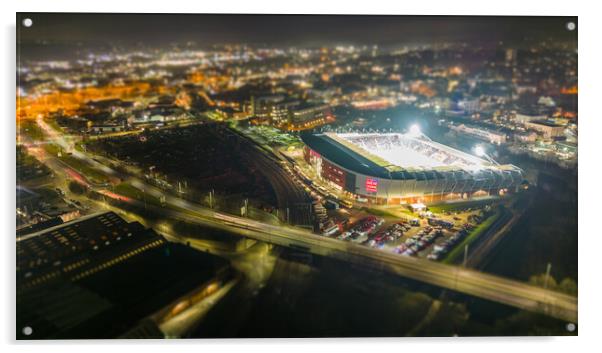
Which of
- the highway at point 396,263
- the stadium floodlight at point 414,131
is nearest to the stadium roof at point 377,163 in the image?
the stadium floodlight at point 414,131

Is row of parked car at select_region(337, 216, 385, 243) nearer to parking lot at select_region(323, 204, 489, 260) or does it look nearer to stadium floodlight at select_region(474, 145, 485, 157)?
parking lot at select_region(323, 204, 489, 260)

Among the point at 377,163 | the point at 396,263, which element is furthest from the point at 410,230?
the point at 377,163

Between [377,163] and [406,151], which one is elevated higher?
[406,151]

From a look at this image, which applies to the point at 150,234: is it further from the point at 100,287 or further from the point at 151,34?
the point at 151,34

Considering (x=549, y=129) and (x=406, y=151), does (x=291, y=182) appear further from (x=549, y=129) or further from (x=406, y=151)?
(x=549, y=129)

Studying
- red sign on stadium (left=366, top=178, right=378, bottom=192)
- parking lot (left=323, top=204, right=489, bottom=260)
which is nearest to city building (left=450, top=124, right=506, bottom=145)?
parking lot (left=323, top=204, right=489, bottom=260)
